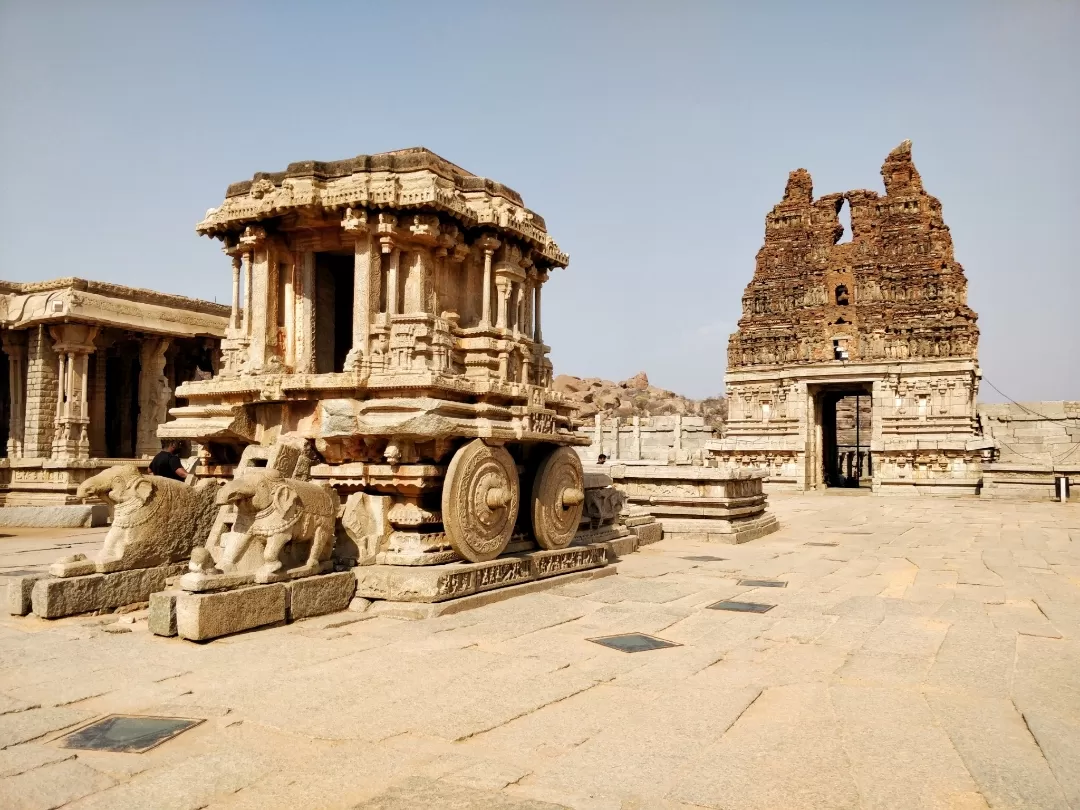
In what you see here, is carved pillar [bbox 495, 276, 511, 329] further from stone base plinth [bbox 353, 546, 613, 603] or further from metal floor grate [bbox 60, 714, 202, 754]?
metal floor grate [bbox 60, 714, 202, 754]

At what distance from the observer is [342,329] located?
862 centimetres

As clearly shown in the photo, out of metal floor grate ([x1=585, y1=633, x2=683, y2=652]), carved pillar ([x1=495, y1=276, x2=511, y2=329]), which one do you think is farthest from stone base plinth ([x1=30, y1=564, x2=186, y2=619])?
carved pillar ([x1=495, y1=276, x2=511, y2=329])

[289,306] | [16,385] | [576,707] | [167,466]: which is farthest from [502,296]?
[16,385]

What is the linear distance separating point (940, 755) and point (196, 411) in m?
6.61

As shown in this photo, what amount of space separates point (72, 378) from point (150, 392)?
78.4 inches

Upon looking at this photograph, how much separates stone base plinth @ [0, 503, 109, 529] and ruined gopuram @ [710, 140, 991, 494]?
743 inches

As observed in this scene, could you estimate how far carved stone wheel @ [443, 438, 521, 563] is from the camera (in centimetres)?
621

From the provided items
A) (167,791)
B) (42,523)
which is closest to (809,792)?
(167,791)

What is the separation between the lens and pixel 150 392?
17.3 m

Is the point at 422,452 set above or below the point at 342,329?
below

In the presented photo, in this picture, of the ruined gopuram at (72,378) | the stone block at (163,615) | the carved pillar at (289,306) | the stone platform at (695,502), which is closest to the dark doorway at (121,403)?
the ruined gopuram at (72,378)

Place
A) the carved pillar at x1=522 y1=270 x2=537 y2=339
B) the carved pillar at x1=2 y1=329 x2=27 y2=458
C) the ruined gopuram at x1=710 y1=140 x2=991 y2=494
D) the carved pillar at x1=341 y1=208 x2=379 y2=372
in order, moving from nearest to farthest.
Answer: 1. the carved pillar at x1=341 y1=208 x2=379 y2=372
2. the carved pillar at x1=522 y1=270 x2=537 y2=339
3. the carved pillar at x1=2 y1=329 x2=27 y2=458
4. the ruined gopuram at x1=710 y1=140 x2=991 y2=494

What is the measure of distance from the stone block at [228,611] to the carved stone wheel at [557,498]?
2608 mm

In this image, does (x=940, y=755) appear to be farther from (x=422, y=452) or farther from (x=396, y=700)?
(x=422, y=452)
